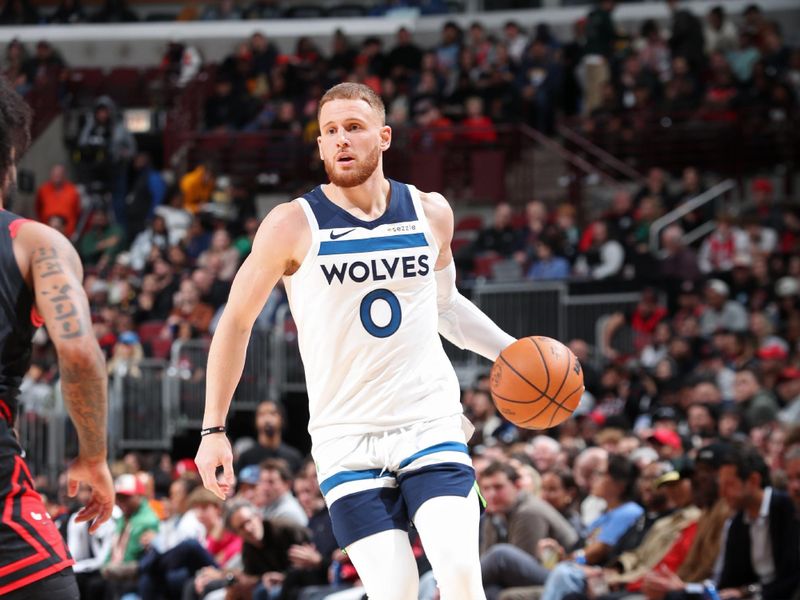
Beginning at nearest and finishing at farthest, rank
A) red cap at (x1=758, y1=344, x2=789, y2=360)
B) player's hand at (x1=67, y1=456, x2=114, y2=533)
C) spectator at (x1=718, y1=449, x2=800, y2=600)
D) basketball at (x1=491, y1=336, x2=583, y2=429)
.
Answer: player's hand at (x1=67, y1=456, x2=114, y2=533), basketball at (x1=491, y1=336, x2=583, y2=429), spectator at (x1=718, y1=449, x2=800, y2=600), red cap at (x1=758, y1=344, x2=789, y2=360)

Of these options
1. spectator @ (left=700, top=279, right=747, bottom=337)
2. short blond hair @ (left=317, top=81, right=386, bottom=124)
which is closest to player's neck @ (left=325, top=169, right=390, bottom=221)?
short blond hair @ (left=317, top=81, right=386, bottom=124)

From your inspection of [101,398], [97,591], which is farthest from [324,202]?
[97,591]

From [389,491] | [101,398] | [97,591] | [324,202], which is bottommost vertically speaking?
[97,591]

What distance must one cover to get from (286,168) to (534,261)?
21.0ft

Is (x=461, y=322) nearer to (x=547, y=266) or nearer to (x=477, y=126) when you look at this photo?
(x=547, y=266)

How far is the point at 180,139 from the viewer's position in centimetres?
2491

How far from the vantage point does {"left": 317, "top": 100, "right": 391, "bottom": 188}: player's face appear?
20.2 feet

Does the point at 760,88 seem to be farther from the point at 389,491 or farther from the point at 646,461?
the point at 389,491

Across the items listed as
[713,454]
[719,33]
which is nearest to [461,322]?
[713,454]

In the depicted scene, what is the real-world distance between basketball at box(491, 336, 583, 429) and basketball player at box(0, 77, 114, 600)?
89.6 inches

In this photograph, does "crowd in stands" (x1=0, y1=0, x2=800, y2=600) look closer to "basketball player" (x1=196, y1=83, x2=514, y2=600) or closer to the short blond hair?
"basketball player" (x1=196, y1=83, x2=514, y2=600)

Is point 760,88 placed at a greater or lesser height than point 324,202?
greater

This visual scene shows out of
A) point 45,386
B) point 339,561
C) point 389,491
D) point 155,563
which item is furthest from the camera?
point 45,386

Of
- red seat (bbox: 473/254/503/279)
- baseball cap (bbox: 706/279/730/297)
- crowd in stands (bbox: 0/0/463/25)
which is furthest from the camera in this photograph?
crowd in stands (bbox: 0/0/463/25)
